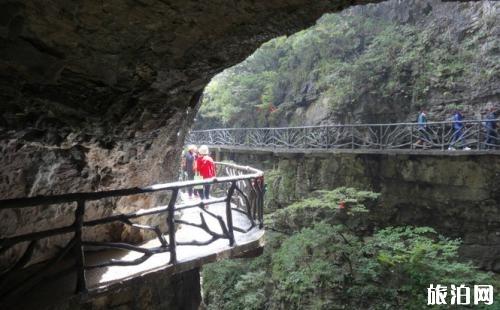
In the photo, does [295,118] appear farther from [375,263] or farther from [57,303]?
[57,303]

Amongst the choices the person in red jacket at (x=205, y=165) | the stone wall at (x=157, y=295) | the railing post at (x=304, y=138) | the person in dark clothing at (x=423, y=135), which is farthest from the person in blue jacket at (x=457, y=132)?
the stone wall at (x=157, y=295)

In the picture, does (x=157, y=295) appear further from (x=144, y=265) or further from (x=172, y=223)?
(x=172, y=223)

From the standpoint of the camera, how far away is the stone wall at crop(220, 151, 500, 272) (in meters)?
10.5

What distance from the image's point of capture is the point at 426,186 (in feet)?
38.2

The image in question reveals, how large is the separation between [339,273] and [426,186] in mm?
4848

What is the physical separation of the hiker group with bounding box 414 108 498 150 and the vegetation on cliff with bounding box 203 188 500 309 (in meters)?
2.95

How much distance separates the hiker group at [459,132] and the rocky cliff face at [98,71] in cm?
967

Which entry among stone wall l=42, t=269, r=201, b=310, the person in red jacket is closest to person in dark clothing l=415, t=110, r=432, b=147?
the person in red jacket

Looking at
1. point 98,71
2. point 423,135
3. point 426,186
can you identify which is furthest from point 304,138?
point 98,71

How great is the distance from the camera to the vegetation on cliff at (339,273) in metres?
7.76

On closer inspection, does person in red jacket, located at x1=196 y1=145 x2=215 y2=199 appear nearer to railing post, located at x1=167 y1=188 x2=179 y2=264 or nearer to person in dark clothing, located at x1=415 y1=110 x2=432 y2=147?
railing post, located at x1=167 y1=188 x2=179 y2=264

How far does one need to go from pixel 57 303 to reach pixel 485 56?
14546 mm

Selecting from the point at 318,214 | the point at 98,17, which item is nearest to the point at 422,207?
the point at 318,214

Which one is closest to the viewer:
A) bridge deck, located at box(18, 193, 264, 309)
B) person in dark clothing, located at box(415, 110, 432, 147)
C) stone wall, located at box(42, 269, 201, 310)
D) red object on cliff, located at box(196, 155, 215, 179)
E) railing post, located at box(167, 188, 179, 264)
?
bridge deck, located at box(18, 193, 264, 309)
